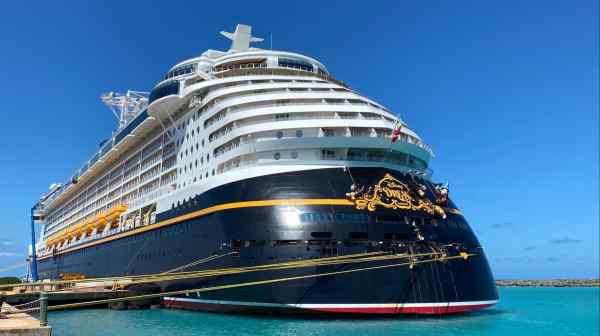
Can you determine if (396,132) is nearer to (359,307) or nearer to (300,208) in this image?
(300,208)

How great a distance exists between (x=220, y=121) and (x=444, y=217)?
11833 mm

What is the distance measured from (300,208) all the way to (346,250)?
2494mm

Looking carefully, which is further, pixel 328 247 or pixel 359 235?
pixel 359 235

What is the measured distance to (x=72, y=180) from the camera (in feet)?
180

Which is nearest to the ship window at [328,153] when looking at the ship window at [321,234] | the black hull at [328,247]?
the black hull at [328,247]

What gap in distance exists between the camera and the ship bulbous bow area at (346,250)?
18.6 meters

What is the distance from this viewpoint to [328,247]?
62.7 ft

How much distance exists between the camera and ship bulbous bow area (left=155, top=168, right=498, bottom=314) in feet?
61.0

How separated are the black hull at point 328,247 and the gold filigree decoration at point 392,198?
252 mm

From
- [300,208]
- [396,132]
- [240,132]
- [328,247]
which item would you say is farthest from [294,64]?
[328,247]

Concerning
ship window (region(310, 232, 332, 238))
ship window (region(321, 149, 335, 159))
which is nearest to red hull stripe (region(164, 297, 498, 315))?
ship window (region(310, 232, 332, 238))

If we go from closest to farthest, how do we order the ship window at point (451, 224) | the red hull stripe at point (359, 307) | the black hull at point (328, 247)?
the red hull stripe at point (359, 307)
the black hull at point (328, 247)
the ship window at point (451, 224)

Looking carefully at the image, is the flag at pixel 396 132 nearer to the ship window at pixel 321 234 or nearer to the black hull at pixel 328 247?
the black hull at pixel 328 247

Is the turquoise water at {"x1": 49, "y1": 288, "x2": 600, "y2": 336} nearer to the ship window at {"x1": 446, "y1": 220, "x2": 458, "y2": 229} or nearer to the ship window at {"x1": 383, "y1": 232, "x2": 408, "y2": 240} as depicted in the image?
the ship window at {"x1": 383, "y1": 232, "x2": 408, "y2": 240}
